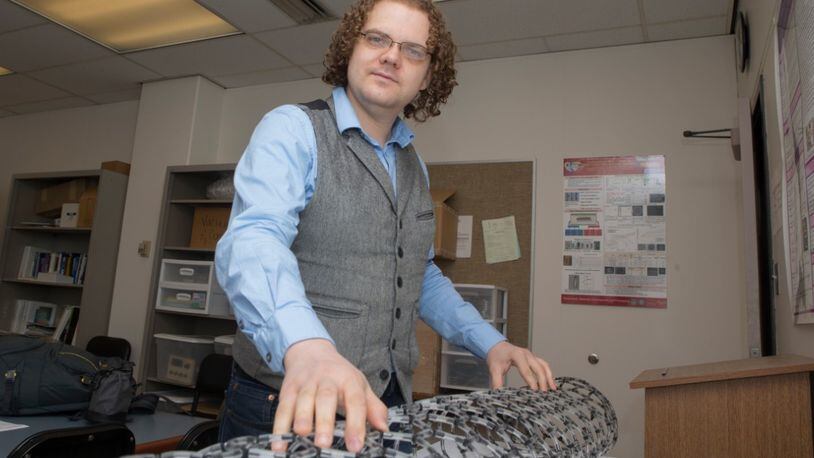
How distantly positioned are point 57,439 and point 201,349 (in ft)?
7.54

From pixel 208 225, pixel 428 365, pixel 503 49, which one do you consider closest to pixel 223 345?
pixel 208 225

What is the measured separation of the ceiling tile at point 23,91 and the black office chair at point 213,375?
9.54ft

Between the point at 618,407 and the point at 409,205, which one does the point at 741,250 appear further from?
the point at 409,205

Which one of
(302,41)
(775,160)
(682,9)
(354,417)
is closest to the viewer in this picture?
(354,417)

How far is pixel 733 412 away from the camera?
122 centimetres

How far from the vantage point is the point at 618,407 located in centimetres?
302

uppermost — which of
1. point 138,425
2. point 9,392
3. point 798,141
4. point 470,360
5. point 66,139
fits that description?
point 66,139

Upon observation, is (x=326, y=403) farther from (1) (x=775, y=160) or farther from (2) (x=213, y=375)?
(2) (x=213, y=375)

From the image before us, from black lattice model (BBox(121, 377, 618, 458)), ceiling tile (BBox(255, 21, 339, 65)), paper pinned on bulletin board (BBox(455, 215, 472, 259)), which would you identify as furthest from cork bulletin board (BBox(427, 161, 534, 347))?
black lattice model (BBox(121, 377, 618, 458))

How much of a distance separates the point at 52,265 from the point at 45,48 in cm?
161

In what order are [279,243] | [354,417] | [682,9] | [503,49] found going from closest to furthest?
[354,417] < [279,243] < [682,9] < [503,49]

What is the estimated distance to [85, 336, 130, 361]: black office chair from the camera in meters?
3.89

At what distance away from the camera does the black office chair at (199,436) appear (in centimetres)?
174

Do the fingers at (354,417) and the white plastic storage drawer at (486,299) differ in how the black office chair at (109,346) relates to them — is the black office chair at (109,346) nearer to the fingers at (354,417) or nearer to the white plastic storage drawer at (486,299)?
the white plastic storage drawer at (486,299)
